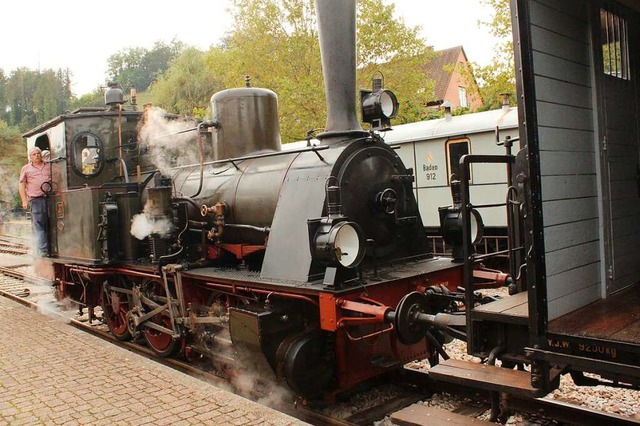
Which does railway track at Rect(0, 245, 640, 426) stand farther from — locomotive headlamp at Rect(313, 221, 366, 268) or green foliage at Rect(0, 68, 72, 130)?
green foliage at Rect(0, 68, 72, 130)

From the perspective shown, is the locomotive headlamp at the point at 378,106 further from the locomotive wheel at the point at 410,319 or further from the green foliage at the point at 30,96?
the green foliage at the point at 30,96

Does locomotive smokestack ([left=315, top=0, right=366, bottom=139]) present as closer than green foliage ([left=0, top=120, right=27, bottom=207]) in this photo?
Yes

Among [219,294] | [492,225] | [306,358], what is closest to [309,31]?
[492,225]

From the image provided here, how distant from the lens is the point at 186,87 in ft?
113

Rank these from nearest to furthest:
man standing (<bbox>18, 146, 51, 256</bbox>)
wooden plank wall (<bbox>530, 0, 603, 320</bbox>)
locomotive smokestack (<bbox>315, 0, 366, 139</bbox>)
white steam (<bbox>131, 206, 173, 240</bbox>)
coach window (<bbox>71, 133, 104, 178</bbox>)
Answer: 1. wooden plank wall (<bbox>530, 0, 603, 320</bbox>)
2. locomotive smokestack (<bbox>315, 0, 366, 139</bbox>)
3. white steam (<bbox>131, 206, 173, 240</bbox>)
4. coach window (<bbox>71, 133, 104, 178</bbox>)
5. man standing (<bbox>18, 146, 51, 256</bbox>)

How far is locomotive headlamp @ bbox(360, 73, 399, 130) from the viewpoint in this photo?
5072 millimetres

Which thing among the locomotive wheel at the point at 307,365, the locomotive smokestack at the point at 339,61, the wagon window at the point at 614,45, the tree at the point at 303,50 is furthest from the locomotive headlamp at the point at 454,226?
the tree at the point at 303,50

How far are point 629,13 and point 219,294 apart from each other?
4.25 meters

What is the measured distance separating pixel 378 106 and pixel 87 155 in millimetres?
4413

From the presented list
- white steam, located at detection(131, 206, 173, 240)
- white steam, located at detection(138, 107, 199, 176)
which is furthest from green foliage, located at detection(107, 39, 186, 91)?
white steam, located at detection(131, 206, 173, 240)

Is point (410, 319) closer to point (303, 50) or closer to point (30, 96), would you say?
point (303, 50)

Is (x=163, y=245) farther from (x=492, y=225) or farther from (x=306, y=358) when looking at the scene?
(x=492, y=225)

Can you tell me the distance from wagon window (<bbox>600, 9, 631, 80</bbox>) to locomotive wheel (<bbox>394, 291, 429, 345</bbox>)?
6.57 ft

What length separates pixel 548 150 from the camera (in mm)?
2898
